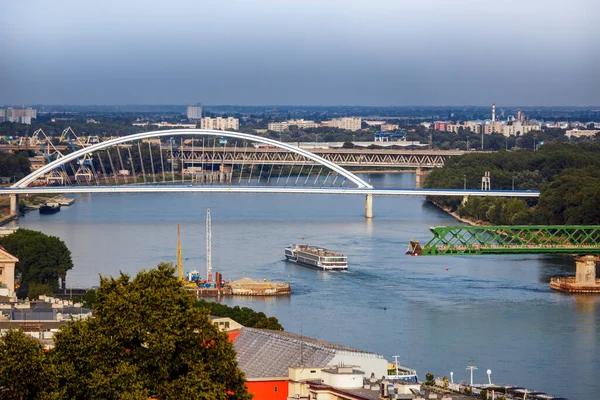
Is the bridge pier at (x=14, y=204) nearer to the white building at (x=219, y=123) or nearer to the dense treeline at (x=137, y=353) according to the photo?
the dense treeline at (x=137, y=353)

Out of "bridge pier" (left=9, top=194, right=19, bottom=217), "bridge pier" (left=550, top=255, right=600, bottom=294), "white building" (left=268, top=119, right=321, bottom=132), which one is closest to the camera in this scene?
"bridge pier" (left=550, top=255, right=600, bottom=294)

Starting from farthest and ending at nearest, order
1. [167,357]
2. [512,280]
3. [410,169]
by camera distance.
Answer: [410,169] → [512,280] → [167,357]

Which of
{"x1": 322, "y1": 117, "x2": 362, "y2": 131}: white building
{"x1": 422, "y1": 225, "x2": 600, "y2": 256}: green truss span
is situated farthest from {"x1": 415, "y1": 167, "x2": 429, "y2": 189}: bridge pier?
{"x1": 322, "y1": 117, "x2": 362, "y2": 131}: white building

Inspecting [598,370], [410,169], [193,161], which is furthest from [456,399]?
[410,169]

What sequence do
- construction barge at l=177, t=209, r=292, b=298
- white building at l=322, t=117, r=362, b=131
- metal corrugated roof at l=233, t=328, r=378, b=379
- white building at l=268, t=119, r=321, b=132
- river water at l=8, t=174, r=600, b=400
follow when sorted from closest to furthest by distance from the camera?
metal corrugated roof at l=233, t=328, r=378, b=379 → river water at l=8, t=174, r=600, b=400 → construction barge at l=177, t=209, r=292, b=298 → white building at l=268, t=119, r=321, b=132 → white building at l=322, t=117, r=362, b=131

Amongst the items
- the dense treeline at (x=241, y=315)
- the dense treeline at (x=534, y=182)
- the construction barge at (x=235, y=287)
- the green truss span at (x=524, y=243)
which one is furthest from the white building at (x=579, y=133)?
the dense treeline at (x=241, y=315)

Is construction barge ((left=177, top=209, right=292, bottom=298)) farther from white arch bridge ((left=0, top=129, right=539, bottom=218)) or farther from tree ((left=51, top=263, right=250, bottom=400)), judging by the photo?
tree ((left=51, top=263, right=250, bottom=400))

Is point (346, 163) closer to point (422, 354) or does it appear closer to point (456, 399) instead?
point (422, 354)
